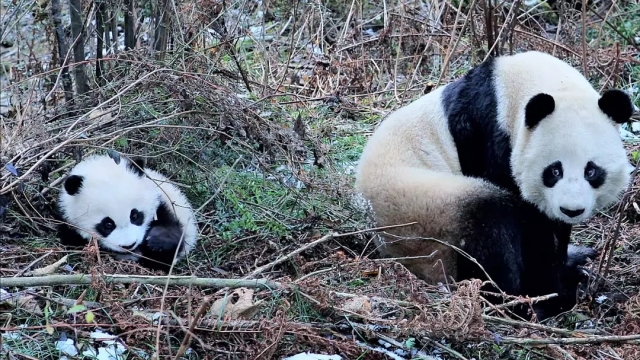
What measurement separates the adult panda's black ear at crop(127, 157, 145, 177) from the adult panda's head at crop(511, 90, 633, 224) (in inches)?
92.7

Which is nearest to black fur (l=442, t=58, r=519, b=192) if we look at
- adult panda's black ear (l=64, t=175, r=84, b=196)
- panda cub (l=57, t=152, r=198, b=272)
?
panda cub (l=57, t=152, r=198, b=272)

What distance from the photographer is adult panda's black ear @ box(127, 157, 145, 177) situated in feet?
16.6

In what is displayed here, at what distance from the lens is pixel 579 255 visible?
5219mm

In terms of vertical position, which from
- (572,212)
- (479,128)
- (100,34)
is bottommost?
(572,212)

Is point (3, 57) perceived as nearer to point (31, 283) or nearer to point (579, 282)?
point (31, 283)

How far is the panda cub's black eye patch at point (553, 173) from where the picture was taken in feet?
14.3

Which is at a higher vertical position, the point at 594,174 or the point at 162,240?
the point at 594,174

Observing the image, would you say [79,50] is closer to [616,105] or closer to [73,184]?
[73,184]

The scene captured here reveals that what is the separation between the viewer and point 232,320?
3639mm

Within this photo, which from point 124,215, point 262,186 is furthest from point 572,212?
point 124,215

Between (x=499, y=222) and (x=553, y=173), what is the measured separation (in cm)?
42

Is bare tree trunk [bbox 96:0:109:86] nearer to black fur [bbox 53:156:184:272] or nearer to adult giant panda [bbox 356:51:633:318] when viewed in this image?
black fur [bbox 53:156:184:272]

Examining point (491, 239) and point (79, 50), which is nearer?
point (491, 239)

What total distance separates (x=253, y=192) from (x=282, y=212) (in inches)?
12.0
